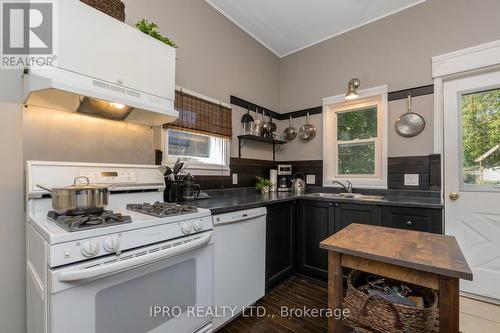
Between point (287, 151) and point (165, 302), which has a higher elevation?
point (287, 151)

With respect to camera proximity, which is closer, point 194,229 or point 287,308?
point 194,229

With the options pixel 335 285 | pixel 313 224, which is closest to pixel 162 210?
pixel 335 285

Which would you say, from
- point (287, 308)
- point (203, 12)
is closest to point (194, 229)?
point (287, 308)

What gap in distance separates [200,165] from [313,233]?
1.39m

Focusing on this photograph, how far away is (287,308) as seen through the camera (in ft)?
6.58

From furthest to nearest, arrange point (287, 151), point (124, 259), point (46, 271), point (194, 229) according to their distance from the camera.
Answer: point (287, 151), point (194, 229), point (124, 259), point (46, 271)

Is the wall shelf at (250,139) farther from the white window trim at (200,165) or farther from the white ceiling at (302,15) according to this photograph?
the white ceiling at (302,15)

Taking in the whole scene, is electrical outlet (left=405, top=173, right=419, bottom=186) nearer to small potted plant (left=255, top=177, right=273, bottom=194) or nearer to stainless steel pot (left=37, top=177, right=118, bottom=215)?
small potted plant (left=255, top=177, right=273, bottom=194)

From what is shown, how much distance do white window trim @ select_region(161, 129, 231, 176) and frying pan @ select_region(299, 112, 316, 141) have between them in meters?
1.16

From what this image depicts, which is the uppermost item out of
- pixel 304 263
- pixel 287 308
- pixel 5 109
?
pixel 5 109

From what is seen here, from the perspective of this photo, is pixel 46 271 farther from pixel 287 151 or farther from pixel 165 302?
pixel 287 151

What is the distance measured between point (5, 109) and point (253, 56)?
261 centimetres

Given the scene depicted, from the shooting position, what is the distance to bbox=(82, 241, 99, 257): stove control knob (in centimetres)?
96

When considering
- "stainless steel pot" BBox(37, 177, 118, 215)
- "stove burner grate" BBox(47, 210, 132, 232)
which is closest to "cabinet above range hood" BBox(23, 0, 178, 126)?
"stainless steel pot" BBox(37, 177, 118, 215)
